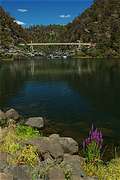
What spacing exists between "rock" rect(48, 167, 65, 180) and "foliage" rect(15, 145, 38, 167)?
1.98 meters

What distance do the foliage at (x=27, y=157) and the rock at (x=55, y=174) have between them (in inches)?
77.8

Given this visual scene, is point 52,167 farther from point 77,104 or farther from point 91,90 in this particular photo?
point 91,90

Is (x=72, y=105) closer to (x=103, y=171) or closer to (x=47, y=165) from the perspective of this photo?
(x=103, y=171)

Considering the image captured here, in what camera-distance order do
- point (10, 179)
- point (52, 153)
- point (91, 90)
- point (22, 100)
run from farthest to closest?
1. point (91, 90)
2. point (22, 100)
3. point (52, 153)
4. point (10, 179)

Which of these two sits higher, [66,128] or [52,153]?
[52,153]

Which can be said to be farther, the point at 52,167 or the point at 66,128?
the point at 66,128

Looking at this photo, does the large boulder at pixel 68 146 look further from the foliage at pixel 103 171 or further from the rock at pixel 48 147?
the foliage at pixel 103 171


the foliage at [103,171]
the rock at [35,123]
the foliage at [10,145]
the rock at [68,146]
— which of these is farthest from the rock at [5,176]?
the rock at [35,123]

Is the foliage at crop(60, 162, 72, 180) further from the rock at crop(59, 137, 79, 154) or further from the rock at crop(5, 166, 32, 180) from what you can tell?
the rock at crop(59, 137, 79, 154)

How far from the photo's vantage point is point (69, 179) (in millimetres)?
17625

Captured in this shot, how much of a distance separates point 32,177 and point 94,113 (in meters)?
30.8

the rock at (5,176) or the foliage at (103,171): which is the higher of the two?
the rock at (5,176)

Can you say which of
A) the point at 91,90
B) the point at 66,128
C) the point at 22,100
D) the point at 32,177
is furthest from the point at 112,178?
the point at 91,90

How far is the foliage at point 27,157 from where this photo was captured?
63.9 ft
